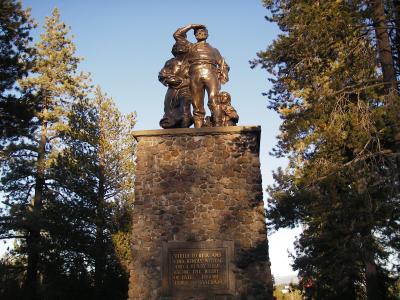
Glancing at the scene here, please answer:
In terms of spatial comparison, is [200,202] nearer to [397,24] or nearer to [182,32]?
[182,32]

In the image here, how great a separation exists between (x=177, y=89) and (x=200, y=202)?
3.12m

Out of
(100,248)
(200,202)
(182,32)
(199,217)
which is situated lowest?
(100,248)

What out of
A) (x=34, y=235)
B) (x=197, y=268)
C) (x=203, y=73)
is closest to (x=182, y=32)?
(x=203, y=73)

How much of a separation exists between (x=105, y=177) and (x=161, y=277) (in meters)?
11.7

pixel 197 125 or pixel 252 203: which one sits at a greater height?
pixel 197 125

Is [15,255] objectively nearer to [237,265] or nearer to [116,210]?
[116,210]

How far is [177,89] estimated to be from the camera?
11609 mm

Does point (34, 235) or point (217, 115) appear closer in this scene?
point (217, 115)

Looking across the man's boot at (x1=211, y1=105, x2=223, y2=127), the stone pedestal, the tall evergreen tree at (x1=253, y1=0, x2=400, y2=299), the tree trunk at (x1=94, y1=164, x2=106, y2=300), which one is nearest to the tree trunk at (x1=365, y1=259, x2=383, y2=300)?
the tall evergreen tree at (x1=253, y1=0, x2=400, y2=299)

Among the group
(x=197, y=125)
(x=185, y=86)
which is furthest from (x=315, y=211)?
(x=185, y=86)

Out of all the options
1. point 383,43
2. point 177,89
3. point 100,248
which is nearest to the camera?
point 383,43

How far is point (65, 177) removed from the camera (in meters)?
19.2

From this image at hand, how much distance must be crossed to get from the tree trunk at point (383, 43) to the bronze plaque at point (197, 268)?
4.69 m

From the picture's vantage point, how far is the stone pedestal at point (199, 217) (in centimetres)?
947
